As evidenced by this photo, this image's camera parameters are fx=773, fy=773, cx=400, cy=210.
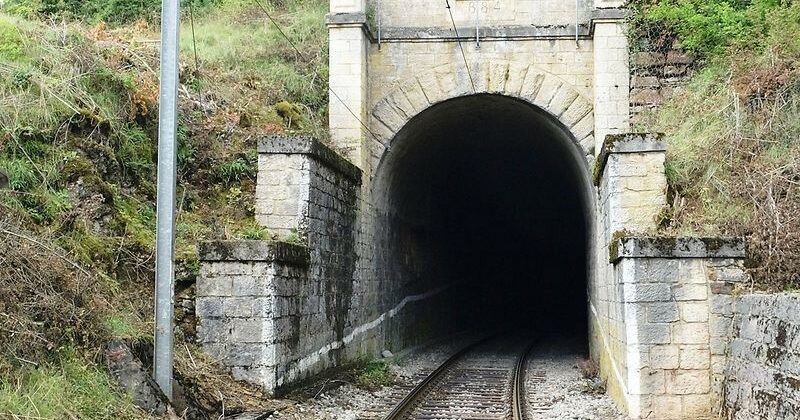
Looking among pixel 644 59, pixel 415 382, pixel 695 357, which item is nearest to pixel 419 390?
pixel 415 382

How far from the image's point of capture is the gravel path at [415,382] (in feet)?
27.6

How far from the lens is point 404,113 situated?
12.3 meters

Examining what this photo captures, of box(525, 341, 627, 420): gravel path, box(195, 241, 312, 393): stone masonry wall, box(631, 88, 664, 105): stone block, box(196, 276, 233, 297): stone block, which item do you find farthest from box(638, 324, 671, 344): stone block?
box(631, 88, 664, 105): stone block

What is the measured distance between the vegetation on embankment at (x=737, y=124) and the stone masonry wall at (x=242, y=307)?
14.2ft

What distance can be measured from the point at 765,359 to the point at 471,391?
5.53m

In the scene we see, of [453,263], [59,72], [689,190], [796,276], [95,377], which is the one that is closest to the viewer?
[95,377]

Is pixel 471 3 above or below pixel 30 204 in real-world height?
above

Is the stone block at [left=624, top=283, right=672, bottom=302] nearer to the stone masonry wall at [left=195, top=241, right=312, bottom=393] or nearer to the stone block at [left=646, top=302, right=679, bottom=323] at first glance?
the stone block at [left=646, top=302, right=679, bottom=323]

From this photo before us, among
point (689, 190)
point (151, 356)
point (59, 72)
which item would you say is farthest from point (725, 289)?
→ point (59, 72)

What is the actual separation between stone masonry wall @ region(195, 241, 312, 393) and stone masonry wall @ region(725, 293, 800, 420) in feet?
14.8

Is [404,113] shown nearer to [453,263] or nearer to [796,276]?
[796,276]

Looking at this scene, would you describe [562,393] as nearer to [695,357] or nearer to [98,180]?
[695,357]

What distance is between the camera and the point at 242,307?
8148mm

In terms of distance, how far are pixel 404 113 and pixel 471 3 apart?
6.77 feet
